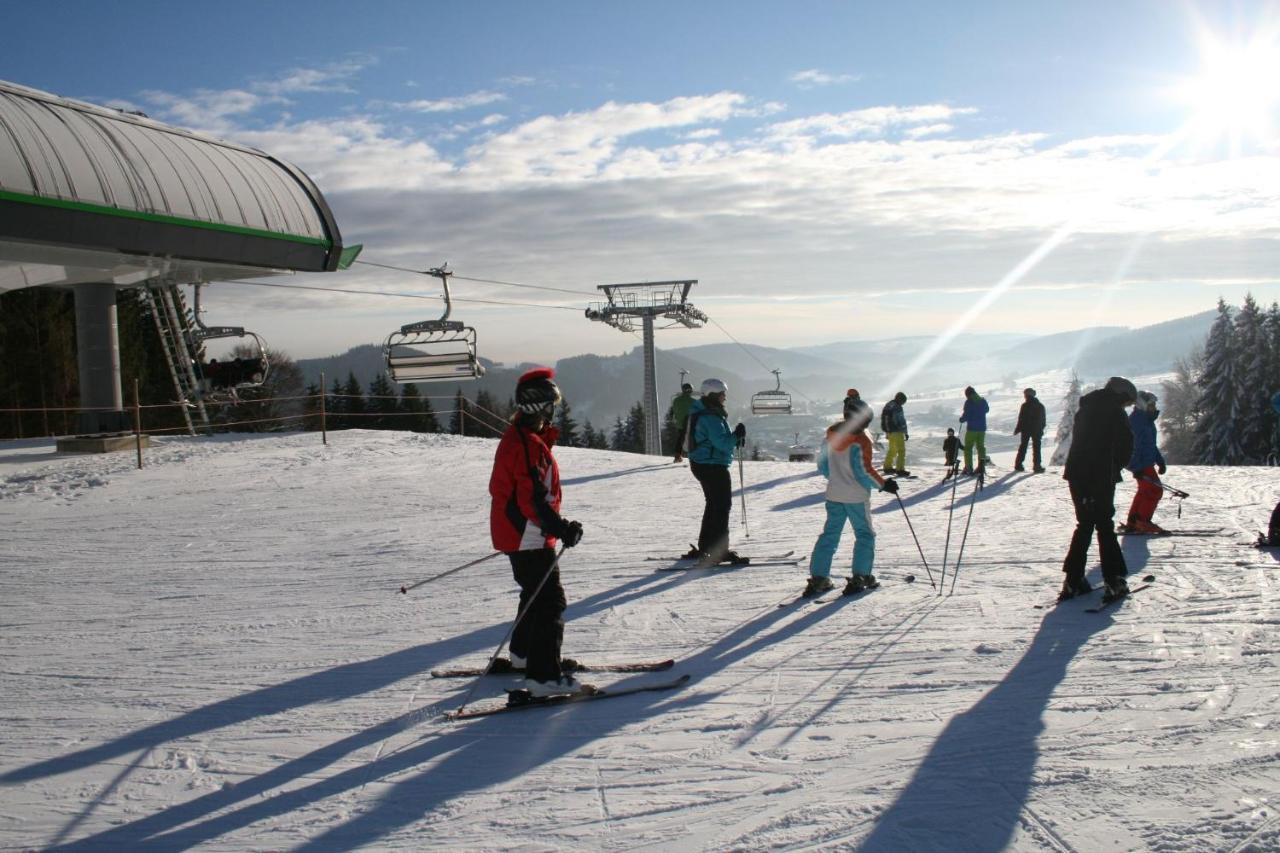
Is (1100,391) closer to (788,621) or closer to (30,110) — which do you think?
(788,621)

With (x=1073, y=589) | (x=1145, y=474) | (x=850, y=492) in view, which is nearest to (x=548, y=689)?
(x=850, y=492)

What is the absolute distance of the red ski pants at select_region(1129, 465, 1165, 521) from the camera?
9.71 meters

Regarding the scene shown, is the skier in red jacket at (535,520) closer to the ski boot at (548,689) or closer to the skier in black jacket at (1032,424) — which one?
the ski boot at (548,689)

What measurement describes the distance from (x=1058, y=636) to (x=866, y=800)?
289 centimetres

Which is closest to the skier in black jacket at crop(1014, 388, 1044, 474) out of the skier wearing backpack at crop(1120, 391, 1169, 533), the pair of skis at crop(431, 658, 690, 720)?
the skier wearing backpack at crop(1120, 391, 1169, 533)

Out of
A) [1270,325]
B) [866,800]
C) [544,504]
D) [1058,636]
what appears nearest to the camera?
[866,800]

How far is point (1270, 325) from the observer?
4025cm

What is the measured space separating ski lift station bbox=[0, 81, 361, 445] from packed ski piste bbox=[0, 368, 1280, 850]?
20.6 ft

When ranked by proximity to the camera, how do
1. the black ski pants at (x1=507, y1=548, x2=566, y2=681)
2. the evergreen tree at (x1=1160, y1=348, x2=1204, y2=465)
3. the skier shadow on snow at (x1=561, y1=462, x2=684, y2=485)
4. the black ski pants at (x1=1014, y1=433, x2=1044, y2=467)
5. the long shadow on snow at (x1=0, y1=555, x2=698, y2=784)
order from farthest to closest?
the evergreen tree at (x1=1160, y1=348, x2=1204, y2=465) < the black ski pants at (x1=1014, y1=433, x2=1044, y2=467) < the skier shadow on snow at (x1=561, y1=462, x2=684, y2=485) < the black ski pants at (x1=507, y1=548, x2=566, y2=681) < the long shadow on snow at (x1=0, y1=555, x2=698, y2=784)

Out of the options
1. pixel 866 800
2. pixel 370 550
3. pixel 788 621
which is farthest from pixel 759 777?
pixel 370 550

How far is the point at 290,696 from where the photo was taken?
5238 millimetres

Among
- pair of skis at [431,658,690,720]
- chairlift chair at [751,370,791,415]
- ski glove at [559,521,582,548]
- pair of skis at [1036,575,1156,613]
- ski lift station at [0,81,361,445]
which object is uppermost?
ski lift station at [0,81,361,445]

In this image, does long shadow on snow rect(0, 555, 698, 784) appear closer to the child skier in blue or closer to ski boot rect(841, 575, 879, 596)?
the child skier in blue

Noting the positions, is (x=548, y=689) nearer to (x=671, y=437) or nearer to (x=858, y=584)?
(x=858, y=584)
